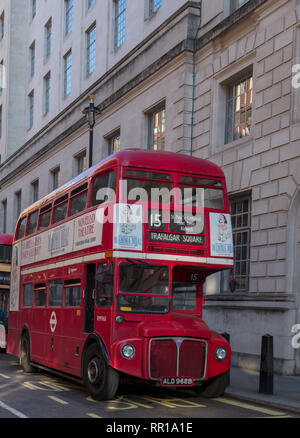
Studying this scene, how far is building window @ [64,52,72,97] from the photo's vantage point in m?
33.4

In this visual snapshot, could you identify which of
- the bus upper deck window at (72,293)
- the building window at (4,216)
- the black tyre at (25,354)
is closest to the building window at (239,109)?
the bus upper deck window at (72,293)

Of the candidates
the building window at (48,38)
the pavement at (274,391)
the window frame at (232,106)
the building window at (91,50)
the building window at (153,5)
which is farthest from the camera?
the building window at (48,38)

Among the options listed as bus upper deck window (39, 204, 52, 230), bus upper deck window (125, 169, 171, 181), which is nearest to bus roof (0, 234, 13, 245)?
bus upper deck window (39, 204, 52, 230)

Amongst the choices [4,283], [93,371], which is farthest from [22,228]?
[93,371]

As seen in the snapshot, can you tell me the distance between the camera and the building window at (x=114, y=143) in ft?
86.1

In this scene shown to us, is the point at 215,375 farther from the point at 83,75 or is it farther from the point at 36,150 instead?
the point at 36,150

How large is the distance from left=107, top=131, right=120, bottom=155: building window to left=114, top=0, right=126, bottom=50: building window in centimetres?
387

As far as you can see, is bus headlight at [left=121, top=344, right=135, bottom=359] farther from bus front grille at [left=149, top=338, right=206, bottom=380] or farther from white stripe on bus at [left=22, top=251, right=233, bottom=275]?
white stripe on bus at [left=22, top=251, right=233, bottom=275]

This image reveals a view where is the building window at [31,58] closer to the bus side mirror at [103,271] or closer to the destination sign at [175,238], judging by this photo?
the bus side mirror at [103,271]

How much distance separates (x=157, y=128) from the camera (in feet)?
75.2

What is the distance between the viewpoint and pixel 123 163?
35.5 feet

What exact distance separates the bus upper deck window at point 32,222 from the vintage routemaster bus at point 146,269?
337cm

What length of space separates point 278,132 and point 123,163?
6.29 m

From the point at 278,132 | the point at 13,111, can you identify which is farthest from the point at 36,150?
the point at 278,132
